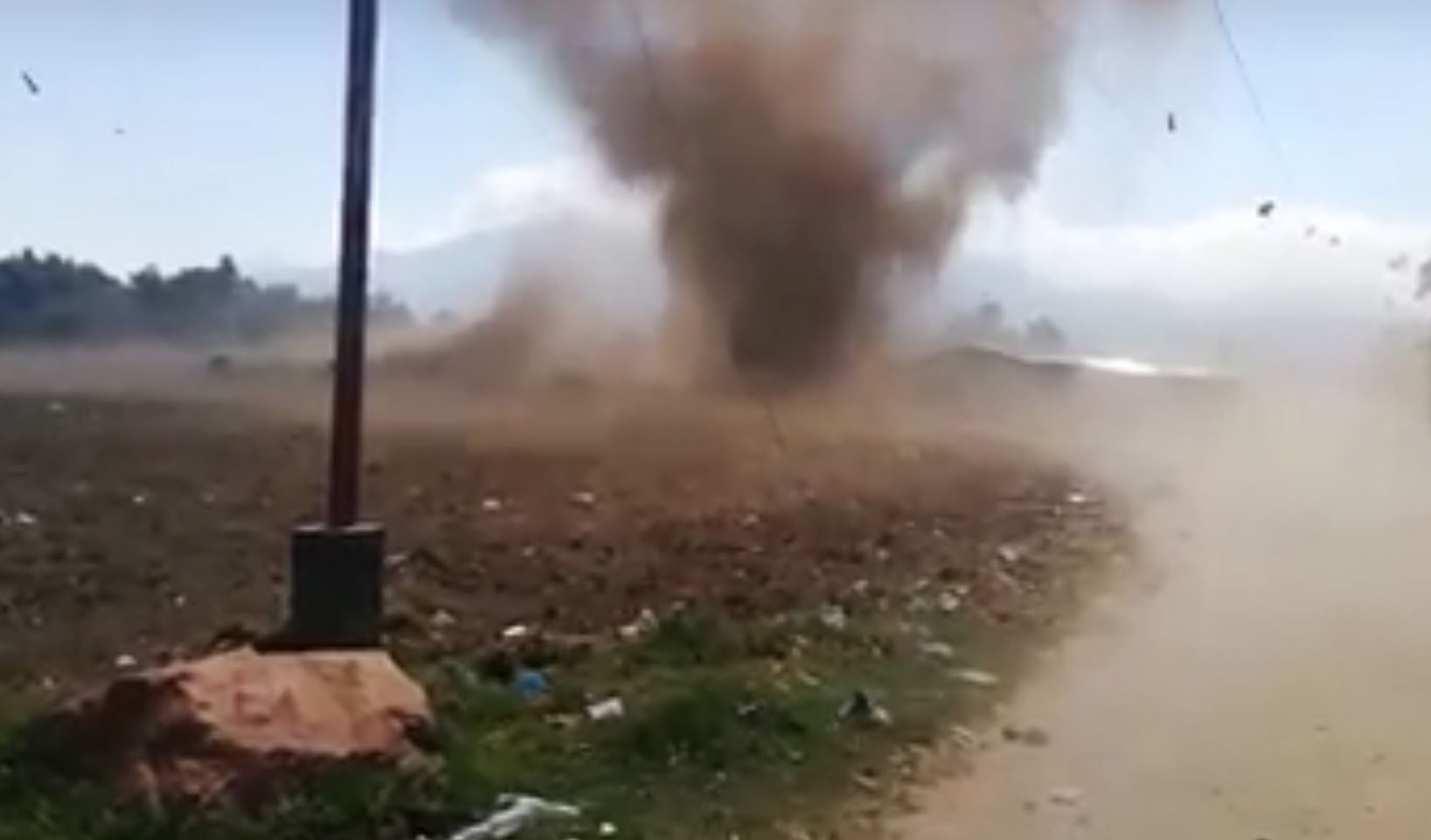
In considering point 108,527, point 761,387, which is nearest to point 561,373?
point 761,387

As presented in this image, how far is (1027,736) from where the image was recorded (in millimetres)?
9281

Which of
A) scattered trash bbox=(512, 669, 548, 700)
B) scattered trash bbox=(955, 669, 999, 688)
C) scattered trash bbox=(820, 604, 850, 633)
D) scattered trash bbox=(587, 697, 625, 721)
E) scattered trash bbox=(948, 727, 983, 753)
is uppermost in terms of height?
scattered trash bbox=(820, 604, 850, 633)

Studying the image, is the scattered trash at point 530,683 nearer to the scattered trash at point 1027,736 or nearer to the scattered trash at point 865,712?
the scattered trash at point 865,712

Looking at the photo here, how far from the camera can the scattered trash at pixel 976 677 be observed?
1027 cm

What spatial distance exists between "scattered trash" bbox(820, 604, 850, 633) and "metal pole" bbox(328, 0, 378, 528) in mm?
2444

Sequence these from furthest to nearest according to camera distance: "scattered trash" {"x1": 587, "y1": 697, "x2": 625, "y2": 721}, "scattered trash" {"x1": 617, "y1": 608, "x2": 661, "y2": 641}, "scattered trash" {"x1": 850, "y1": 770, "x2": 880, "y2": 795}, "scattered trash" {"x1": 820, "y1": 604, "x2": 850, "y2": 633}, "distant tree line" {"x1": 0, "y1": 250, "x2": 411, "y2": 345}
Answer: "distant tree line" {"x1": 0, "y1": 250, "x2": 411, "y2": 345} < "scattered trash" {"x1": 820, "y1": 604, "x2": 850, "y2": 633} < "scattered trash" {"x1": 617, "y1": 608, "x2": 661, "y2": 641} < "scattered trash" {"x1": 587, "y1": 697, "x2": 625, "y2": 721} < "scattered trash" {"x1": 850, "y1": 770, "x2": 880, "y2": 795}

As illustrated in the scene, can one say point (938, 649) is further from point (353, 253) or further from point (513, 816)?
point (513, 816)

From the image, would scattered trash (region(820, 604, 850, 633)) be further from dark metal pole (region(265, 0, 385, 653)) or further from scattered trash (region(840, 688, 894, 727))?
dark metal pole (region(265, 0, 385, 653))

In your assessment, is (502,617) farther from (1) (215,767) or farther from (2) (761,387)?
(2) (761,387)

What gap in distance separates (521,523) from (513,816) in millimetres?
8230

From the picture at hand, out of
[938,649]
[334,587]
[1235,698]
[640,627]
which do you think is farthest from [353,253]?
[1235,698]

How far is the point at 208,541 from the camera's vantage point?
14.8 m

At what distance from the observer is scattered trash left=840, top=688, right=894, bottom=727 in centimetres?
919

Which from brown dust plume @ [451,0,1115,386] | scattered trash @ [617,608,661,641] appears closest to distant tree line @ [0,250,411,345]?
brown dust plume @ [451,0,1115,386]
